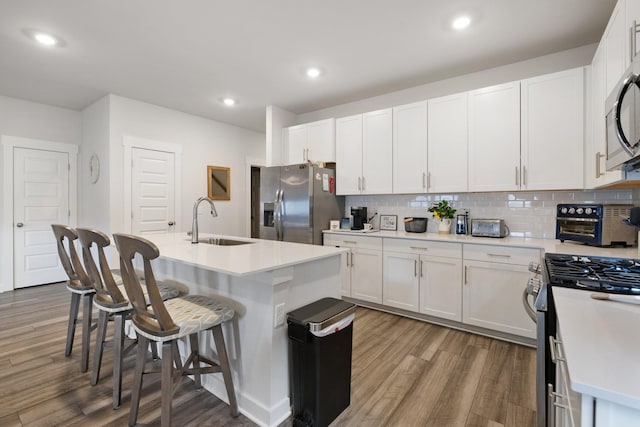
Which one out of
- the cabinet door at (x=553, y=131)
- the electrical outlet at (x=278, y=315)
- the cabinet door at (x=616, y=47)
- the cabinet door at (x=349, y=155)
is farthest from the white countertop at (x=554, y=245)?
the electrical outlet at (x=278, y=315)

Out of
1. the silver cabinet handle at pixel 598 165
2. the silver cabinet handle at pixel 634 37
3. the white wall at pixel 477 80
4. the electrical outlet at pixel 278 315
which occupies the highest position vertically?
the white wall at pixel 477 80

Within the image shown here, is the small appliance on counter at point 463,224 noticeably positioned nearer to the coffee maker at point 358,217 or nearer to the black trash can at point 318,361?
the coffee maker at point 358,217

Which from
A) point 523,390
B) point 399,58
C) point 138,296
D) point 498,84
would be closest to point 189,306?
point 138,296

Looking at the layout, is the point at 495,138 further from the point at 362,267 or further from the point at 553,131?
the point at 362,267

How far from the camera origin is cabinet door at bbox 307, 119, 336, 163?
4.08 meters

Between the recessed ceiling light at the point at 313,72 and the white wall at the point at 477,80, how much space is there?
1.03 meters

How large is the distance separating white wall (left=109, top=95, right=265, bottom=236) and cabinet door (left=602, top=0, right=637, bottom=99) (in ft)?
16.1

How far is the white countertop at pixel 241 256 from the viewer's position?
59.9 inches

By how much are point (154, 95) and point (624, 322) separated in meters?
4.83

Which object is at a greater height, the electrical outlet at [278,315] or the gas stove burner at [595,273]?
the gas stove burner at [595,273]

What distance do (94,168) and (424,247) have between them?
4616 millimetres

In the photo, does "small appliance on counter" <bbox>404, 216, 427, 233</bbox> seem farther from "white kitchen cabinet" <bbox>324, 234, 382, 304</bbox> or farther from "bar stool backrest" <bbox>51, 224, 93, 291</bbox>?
"bar stool backrest" <bbox>51, 224, 93, 291</bbox>

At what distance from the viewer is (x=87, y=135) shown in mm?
4629

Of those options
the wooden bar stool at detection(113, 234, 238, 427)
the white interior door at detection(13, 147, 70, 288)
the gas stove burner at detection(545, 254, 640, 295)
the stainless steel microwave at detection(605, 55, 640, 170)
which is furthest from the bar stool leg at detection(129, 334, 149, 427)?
the white interior door at detection(13, 147, 70, 288)
